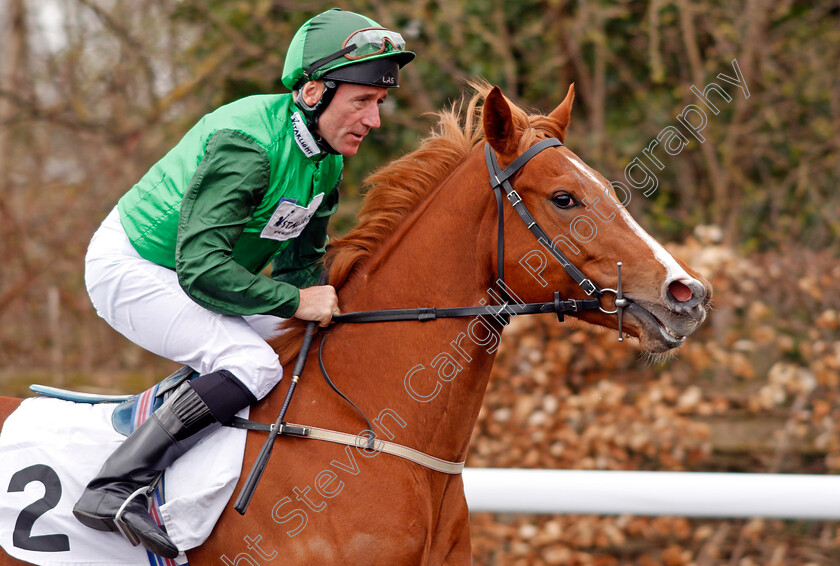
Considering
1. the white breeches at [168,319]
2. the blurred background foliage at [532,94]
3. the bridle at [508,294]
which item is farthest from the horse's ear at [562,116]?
the blurred background foliage at [532,94]

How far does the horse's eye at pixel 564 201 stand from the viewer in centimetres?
252

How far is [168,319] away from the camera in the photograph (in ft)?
8.57

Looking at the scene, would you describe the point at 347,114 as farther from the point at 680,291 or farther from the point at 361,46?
the point at 680,291

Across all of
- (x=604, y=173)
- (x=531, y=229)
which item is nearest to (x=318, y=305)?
(x=531, y=229)

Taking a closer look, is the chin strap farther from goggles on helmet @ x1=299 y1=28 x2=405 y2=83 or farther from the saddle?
the saddle

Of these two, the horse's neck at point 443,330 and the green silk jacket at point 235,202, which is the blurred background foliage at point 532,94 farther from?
the green silk jacket at point 235,202

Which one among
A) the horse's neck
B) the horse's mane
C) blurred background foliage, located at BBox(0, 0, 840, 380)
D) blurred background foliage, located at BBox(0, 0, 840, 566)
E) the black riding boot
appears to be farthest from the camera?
blurred background foliage, located at BBox(0, 0, 840, 380)

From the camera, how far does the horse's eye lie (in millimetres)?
2516

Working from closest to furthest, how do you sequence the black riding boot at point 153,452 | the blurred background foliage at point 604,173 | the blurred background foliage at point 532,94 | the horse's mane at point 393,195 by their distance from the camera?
the black riding boot at point 153,452 → the horse's mane at point 393,195 → the blurred background foliage at point 604,173 → the blurred background foliage at point 532,94

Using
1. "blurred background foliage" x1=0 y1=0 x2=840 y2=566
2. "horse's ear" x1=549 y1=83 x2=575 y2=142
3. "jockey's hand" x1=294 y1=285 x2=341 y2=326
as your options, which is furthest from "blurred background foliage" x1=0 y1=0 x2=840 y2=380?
"jockey's hand" x1=294 y1=285 x2=341 y2=326

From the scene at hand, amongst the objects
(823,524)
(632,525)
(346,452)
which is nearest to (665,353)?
(346,452)

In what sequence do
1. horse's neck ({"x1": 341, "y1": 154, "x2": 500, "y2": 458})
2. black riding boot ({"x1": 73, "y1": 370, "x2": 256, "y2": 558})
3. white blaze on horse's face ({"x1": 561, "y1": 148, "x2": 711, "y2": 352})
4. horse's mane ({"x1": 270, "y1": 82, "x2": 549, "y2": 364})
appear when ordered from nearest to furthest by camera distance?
white blaze on horse's face ({"x1": 561, "y1": 148, "x2": 711, "y2": 352}) → black riding boot ({"x1": 73, "y1": 370, "x2": 256, "y2": 558}) → horse's neck ({"x1": 341, "y1": 154, "x2": 500, "y2": 458}) → horse's mane ({"x1": 270, "y1": 82, "x2": 549, "y2": 364})

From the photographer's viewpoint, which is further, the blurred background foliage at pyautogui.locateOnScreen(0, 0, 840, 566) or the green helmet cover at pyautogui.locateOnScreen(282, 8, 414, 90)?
the blurred background foliage at pyautogui.locateOnScreen(0, 0, 840, 566)

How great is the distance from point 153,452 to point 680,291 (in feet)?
5.36
